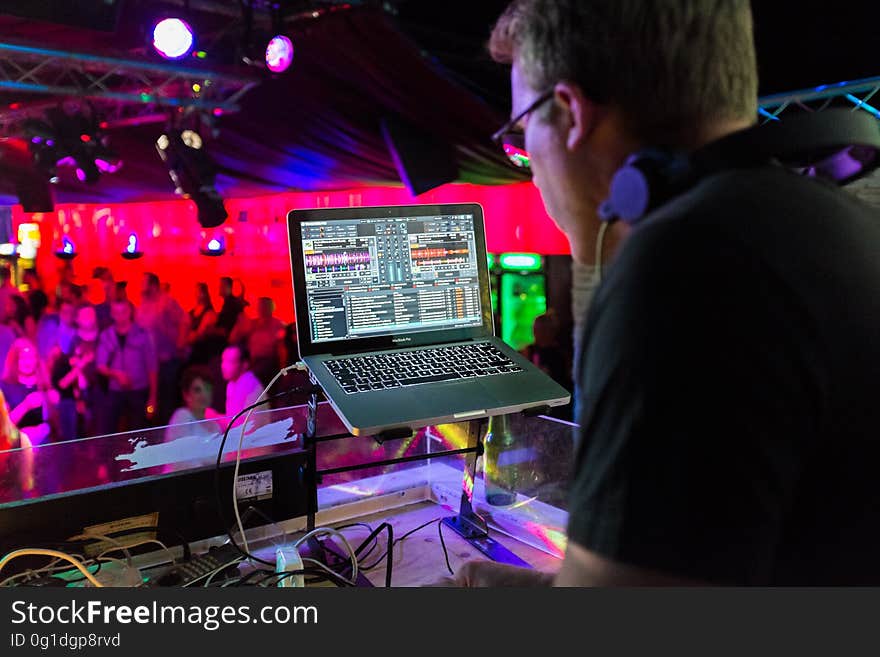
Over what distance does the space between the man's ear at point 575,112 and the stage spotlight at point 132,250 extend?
7872mm

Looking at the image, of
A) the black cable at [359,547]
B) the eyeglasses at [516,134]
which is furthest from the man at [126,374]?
the eyeglasses at [516,134]

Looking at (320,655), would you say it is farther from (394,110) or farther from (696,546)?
(394,110)

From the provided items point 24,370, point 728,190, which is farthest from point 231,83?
point 728,190

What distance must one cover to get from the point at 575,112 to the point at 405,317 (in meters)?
0.87

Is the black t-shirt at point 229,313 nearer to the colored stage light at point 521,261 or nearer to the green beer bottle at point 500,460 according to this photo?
the colored stage light at point 521,261

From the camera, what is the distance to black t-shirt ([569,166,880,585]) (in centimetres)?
41

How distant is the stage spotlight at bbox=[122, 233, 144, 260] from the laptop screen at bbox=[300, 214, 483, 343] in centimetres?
705

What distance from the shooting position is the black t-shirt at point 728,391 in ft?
1.34

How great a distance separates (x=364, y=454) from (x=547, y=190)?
101 cm

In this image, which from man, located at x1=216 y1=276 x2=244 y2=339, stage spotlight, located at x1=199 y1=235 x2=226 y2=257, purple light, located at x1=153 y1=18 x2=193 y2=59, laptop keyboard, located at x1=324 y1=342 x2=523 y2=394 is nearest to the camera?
laptop keyboard, located at x1=324 y1=342 x2=523 y2=394

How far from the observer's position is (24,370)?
158 inches

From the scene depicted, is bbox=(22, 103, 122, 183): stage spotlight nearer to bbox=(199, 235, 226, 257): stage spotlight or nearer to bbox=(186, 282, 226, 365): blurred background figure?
bbox=(186, 282, 226, 365): blurred background figure

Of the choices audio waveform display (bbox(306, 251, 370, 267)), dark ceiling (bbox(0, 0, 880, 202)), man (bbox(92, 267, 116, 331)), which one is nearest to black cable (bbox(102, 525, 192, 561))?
→ audio waveform display (bbox(306, 251, 370, 267))

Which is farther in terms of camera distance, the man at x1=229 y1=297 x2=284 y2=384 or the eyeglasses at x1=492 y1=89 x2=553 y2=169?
the man at x1=229 y1=297 x2=284 y2=384
